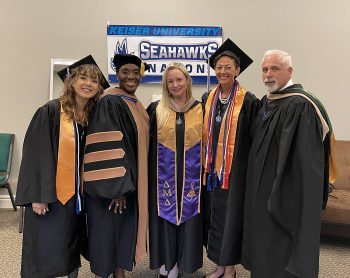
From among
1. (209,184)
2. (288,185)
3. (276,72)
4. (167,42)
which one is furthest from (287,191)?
(167,42)

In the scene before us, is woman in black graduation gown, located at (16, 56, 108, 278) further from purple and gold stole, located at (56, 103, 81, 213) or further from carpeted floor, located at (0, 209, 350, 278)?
carpeted floor, located at (0, 209, 350, 278)

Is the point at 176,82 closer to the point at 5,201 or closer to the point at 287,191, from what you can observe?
the point at 287,191

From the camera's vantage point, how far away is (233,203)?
7.63ft

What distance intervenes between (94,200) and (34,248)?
490 millimetres

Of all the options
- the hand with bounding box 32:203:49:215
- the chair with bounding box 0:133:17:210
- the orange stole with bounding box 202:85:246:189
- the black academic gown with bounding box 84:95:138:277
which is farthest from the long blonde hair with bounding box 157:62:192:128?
the chair with bounding box 0:133:17:210

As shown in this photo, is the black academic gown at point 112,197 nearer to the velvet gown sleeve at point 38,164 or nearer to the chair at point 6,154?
the velvet gown sleeve at point 38,164

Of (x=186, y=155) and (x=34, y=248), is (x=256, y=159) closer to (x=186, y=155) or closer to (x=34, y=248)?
(x=186, y=155)

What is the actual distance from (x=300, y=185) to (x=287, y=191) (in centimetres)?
9

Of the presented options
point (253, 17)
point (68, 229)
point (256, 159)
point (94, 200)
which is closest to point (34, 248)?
point (68, 229)

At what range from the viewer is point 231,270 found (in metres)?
2.52

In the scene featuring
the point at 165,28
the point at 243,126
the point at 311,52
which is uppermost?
the point at 165,28

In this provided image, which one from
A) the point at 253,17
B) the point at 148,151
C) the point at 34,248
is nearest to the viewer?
the point at 34,248

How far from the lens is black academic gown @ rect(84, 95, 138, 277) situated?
210 centimetres

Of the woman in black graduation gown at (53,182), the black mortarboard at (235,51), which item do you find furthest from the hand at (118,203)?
the black mortarboard at (235,51)
